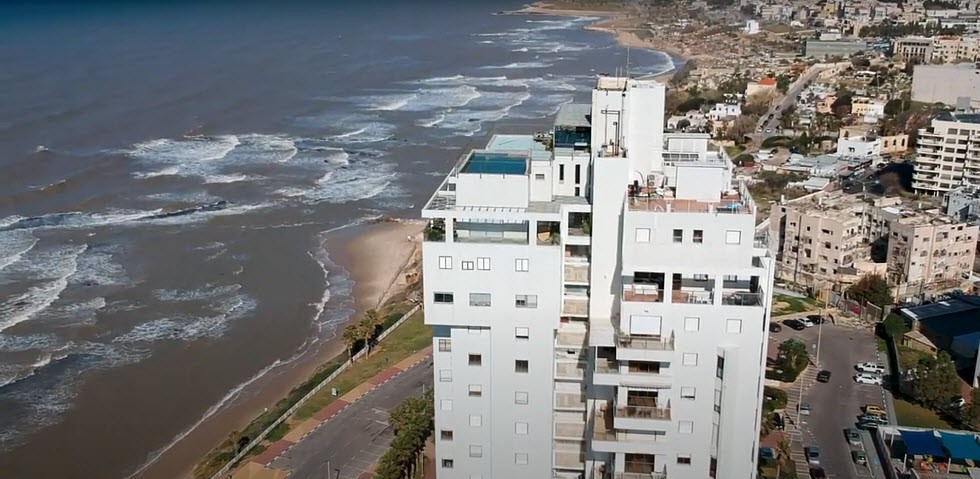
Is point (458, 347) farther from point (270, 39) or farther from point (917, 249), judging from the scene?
point (270, 39)

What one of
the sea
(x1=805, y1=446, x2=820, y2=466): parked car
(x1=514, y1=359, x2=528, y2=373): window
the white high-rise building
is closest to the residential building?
the sea

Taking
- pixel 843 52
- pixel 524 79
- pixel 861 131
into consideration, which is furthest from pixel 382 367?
pixel 843 52

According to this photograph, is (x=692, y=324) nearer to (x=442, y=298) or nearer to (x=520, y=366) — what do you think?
(x=520, y=366)

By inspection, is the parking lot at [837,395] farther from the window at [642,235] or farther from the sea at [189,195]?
the window at [642,235]

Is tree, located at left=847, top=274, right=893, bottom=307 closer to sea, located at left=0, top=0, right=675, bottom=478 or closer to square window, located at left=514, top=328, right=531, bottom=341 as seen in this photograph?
sea, located at left=0, top=0, right=675, bottom=478

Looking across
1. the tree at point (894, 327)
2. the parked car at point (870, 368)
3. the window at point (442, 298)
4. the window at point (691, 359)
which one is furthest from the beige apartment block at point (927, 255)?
the window at point (442, 298)
